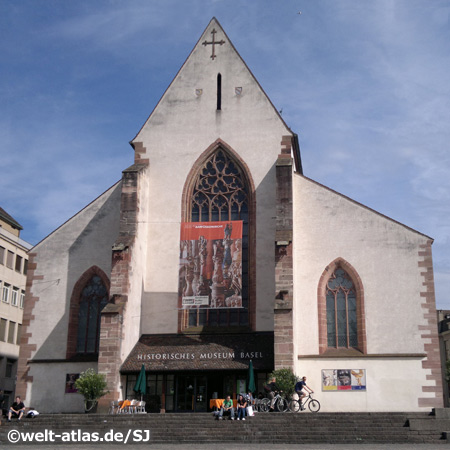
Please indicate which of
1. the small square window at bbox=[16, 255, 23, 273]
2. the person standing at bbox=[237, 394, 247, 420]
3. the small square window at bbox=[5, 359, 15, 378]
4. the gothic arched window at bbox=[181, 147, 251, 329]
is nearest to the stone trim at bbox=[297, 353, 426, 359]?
the gothic arched window at bbox=[181, 147, 251, 329]

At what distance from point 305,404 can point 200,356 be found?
15.1 feet

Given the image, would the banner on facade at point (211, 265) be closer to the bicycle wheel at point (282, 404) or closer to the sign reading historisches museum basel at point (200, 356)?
the sign reading historisches museum basel at point (200, 356)

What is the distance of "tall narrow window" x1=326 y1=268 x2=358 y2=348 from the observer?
28641 millimetres

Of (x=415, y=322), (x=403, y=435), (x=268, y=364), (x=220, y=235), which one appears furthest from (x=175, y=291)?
(x=403, y=435)

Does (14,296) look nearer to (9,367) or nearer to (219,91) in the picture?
(9,367)

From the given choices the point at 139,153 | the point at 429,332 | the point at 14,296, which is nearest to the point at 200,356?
the point at 429,332

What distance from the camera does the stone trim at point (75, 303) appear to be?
98.0 feet

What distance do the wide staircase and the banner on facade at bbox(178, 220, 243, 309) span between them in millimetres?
6350

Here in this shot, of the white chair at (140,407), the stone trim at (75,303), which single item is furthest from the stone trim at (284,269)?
the stone trim at (75,303)

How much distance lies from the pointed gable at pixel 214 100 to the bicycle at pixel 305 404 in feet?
39.4

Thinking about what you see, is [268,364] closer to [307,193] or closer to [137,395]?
[137,395]

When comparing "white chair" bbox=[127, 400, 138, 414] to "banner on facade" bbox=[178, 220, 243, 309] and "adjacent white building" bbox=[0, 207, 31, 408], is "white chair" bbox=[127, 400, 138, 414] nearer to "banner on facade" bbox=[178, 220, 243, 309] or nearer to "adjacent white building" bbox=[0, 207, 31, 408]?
"banner on facade" bbox=[178, 220, 243, 309]

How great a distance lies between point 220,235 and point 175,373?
612 centimetres

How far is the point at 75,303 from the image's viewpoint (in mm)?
30516
